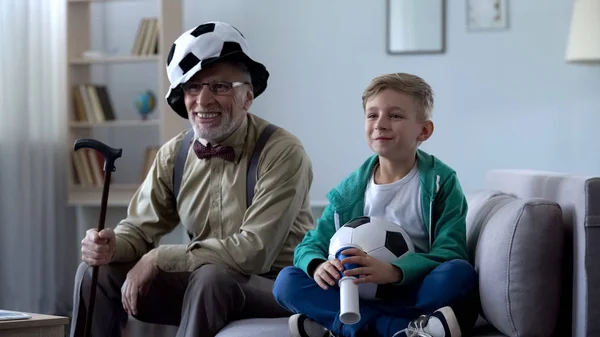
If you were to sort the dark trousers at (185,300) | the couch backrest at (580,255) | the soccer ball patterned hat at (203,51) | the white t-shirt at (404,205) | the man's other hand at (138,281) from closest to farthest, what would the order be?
the couch backrest at (580,255) < the white t-shirt at (404,205) < the dark trousers at (185,300) < the man's other hand at (138,281) < the soccer ball patterned hat at (203,51)

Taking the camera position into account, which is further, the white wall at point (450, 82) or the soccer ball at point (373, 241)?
the white wall at point (450, 82)

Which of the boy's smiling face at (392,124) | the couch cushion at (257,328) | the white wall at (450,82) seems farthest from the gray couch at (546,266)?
the white wall at (450,82)

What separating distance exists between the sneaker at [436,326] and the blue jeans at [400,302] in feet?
0.12

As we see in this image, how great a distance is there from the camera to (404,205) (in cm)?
205

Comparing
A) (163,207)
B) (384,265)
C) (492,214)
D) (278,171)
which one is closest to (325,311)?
(384,265)

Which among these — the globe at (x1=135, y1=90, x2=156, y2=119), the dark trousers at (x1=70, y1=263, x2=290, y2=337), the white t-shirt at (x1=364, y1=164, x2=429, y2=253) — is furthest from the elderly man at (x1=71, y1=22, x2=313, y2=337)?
the globe at (x1=135, y1=90, x2=156, y2=119)


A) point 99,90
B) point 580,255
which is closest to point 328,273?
point 580,255

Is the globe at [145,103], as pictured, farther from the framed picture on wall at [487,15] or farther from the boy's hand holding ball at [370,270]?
the boy's hand holding ball at [370,270]

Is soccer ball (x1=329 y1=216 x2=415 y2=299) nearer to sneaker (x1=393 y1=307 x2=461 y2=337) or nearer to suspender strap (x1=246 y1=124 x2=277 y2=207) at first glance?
sneaker (x1=393 y1=307 x2=461 y2=337)

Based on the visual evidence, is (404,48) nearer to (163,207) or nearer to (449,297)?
(163,207)

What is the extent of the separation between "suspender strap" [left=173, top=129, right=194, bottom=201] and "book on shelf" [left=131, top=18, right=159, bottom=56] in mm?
2246

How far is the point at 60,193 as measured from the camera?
4840 millimetres

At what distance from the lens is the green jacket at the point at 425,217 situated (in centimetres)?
192

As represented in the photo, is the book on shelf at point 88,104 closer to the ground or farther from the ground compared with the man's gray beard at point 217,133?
farther from the ground
